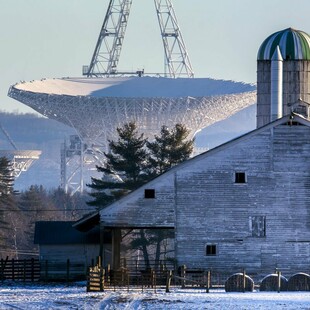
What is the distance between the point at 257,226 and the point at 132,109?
97.6 metres

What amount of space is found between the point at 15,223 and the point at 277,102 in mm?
65791

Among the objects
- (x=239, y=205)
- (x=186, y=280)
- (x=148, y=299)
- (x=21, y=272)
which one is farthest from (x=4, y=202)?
(x=148, y=299)

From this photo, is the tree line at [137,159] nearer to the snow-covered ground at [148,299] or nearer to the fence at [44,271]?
the fence at [44,271]

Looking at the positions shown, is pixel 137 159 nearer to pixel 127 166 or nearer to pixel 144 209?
pixel 127 166

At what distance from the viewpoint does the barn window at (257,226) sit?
3334 inches

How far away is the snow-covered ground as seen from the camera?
65.0 m

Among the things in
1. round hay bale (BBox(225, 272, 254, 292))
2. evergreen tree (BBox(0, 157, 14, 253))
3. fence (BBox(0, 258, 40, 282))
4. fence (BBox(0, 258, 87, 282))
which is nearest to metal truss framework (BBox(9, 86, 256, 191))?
evergreen tree (BBox(0, 157, 14, 253))

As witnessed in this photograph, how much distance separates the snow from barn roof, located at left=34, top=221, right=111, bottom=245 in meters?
81.9

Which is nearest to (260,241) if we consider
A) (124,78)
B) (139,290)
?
(139,290)

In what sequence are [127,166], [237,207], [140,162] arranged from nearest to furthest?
[237,207], [127,166], [140,162]

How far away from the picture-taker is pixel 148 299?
68250 mm

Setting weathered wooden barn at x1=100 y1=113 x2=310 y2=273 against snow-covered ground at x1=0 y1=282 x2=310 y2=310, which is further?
weathered wooden barn at x1=100 y1=113 x2=310 y2=273

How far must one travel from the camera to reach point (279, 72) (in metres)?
102

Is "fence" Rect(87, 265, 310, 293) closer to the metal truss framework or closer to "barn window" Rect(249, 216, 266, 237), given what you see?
"barn window" Rect(249, 216, 266, 237)
